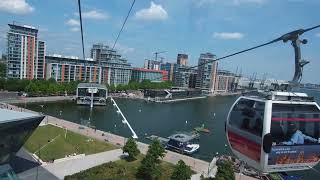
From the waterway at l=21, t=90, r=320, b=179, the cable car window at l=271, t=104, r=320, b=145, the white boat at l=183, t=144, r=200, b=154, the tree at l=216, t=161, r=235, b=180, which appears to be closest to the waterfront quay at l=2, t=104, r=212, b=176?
the tree at l=216, t=161, r=235, b=180

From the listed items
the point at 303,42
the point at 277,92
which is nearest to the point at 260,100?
the point at 277,92

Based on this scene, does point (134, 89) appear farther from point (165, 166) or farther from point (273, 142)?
point (273, 142)

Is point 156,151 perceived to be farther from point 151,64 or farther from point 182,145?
point 151,64

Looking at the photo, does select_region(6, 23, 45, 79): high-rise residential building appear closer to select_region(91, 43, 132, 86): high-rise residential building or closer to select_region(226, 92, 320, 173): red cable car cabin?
select_region(91, 43, 132, 86): high-rise residential building

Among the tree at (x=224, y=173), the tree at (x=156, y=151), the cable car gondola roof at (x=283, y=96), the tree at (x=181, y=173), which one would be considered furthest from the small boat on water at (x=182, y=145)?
the cable car gondola roof at (x=283, y=96)

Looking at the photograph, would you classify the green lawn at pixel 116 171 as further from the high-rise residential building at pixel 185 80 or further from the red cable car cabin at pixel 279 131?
the high-rise residential building at pixel 185 80

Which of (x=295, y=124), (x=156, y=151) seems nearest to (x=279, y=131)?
(x=295, y=124)
